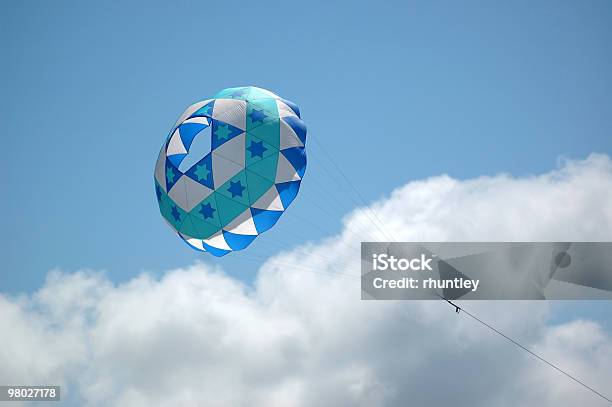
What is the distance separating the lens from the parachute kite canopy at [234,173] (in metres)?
32.5

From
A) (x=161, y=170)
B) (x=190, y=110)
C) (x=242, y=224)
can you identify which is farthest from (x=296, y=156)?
(x=161, y=170)

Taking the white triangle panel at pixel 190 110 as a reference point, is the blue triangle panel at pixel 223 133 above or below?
below

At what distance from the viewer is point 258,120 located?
1288 inches

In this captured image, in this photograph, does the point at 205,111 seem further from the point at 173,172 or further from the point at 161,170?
the point at 161,170

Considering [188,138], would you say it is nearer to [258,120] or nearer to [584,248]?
[258,120]

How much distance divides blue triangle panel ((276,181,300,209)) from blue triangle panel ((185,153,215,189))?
7.27ft

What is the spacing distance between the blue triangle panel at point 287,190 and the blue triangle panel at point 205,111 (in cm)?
329

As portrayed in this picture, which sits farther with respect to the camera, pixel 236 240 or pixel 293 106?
pixel 293 106

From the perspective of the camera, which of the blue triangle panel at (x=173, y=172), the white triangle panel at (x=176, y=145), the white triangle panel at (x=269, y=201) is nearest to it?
the white triangle panel at (x=269, y=201)

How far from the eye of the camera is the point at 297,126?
3322cm

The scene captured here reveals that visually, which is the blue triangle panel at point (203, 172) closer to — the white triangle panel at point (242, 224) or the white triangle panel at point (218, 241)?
the white triangle panel at point (242, 224)

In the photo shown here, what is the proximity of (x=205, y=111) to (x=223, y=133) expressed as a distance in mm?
1059

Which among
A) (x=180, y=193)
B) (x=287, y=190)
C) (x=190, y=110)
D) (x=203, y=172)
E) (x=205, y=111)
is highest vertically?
(x=190, y=110)

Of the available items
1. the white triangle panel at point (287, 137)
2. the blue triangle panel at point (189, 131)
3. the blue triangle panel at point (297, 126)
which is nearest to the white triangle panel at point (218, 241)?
the blue triangle panel at point (189, 131)
